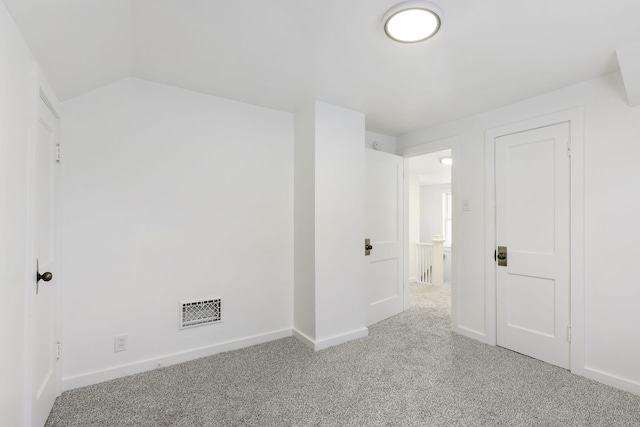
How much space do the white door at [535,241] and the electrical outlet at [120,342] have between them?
11.0 feet

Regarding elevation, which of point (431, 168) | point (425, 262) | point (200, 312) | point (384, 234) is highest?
point (431, 168)

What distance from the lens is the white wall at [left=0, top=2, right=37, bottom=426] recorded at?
3.91ft

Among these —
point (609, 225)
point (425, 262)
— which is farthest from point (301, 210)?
point (425, 262)

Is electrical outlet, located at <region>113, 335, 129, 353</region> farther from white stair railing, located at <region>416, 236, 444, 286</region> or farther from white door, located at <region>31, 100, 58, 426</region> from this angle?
white stair railing, located at <region>416, 236, 444, 286</region>

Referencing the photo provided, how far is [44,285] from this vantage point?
1.80 metres

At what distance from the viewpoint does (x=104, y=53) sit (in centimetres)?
186

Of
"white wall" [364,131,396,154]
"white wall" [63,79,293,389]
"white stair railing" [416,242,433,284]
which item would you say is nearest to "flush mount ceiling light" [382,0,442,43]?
"white wall" [63,79,293,389]

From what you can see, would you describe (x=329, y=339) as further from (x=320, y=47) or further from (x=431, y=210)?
(x=431, y=210)

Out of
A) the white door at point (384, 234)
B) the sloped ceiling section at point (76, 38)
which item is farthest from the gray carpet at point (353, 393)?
the sloped ceiling section at point (76, 38)

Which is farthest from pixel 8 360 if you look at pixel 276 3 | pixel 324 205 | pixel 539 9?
pixel 539 9

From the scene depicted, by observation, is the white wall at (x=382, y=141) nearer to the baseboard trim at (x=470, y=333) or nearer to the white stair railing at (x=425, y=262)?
the baseboard trim at (x=470, y=333)

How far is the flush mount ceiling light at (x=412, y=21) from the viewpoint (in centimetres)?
151

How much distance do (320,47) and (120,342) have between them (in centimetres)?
261

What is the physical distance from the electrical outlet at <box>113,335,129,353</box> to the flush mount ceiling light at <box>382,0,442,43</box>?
2.84 m
